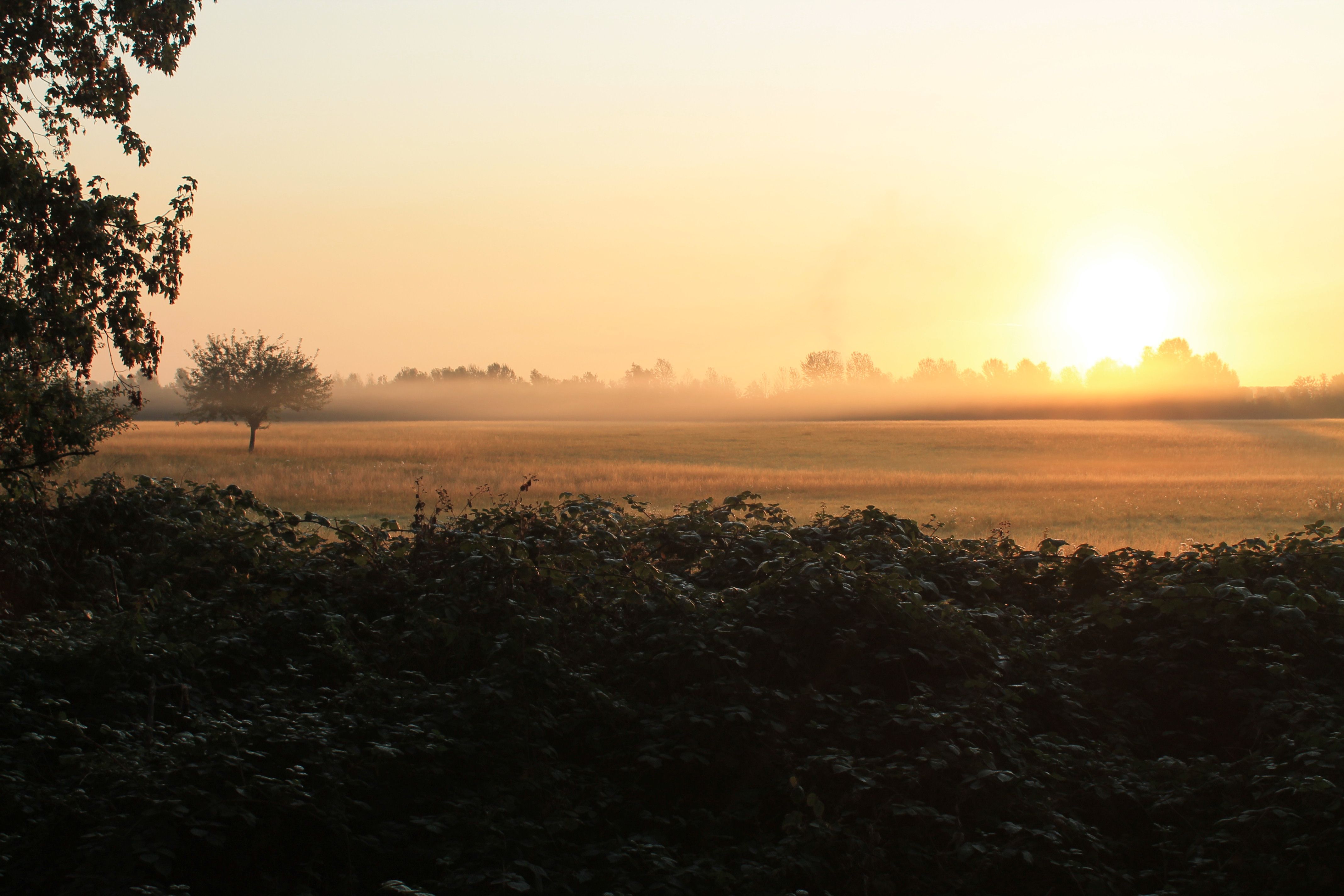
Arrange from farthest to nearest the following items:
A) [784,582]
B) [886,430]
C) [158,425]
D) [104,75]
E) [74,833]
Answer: [158,425] < [886,430] < [104,75] < [784,582] < [74,833]

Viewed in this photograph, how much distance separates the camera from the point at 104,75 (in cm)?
1159

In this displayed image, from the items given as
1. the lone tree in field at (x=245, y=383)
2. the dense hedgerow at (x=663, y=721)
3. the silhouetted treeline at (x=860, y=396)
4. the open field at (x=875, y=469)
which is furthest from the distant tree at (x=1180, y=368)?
the dense hedgerow at (x=663, y=721)

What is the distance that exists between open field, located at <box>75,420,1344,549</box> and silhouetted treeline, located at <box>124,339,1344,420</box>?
3642 cm

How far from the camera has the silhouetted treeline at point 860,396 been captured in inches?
4107

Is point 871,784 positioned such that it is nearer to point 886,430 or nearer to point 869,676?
point 869,676

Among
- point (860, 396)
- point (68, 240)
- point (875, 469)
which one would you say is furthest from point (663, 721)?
point (860, 396)

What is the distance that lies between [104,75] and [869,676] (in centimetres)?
Answer: 1186

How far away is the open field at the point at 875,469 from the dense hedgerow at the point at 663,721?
44.1ft

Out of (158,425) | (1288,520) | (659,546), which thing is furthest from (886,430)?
(158,425)

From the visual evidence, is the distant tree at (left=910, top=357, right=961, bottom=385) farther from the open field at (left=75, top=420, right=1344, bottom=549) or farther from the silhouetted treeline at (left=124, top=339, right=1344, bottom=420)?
the open field at (left=75, top=420, right=1344, bottom=549)

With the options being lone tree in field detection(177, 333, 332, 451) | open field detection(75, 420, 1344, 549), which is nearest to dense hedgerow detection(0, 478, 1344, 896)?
open field detection(75, 420, 1344, 549)

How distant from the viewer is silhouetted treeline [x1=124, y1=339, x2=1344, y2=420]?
342 ft

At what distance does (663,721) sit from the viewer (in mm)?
6309

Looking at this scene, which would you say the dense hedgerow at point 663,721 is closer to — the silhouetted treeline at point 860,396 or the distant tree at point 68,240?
the distant tree at point 68,240
